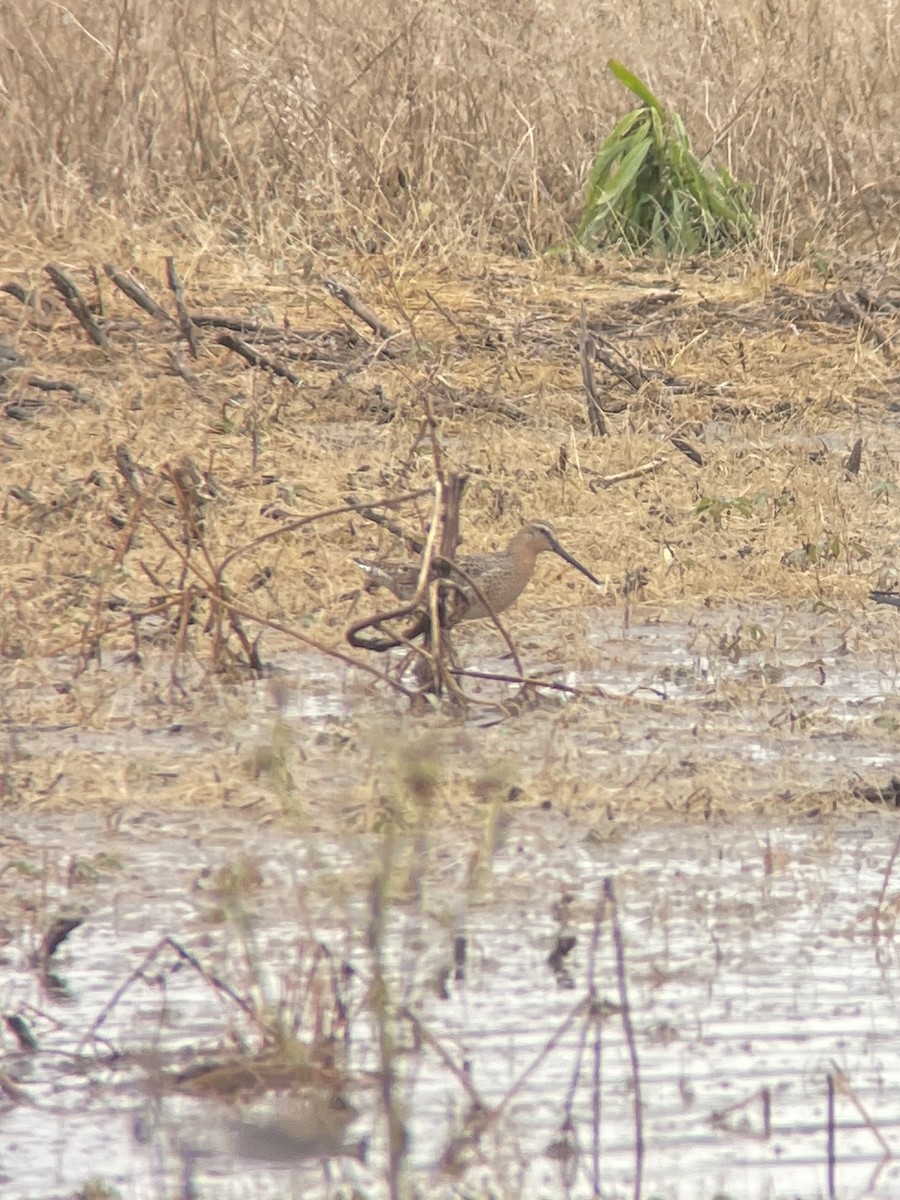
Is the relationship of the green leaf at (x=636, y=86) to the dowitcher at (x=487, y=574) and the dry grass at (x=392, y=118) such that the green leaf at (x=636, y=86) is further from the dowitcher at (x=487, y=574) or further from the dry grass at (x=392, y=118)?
the dowitcher at (x=487, y=574)

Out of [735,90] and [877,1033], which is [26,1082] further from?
[735,90]

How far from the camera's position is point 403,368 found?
9.60 m

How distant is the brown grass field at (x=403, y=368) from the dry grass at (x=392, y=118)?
22 millimetres

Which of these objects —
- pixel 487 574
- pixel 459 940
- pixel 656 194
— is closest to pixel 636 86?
pixel 656 194

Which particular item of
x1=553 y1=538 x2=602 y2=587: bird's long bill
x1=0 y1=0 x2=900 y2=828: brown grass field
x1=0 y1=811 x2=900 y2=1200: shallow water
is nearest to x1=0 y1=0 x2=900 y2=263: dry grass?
x1=0 y1=0 x2=900 y2=828: brown grass field

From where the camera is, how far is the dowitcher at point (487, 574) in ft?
19.5

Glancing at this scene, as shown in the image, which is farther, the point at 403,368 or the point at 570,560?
the point at 403,368

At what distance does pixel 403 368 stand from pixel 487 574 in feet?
11.2

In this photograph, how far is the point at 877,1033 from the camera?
3.98 meters

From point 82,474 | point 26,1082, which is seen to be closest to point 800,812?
point 26,1082

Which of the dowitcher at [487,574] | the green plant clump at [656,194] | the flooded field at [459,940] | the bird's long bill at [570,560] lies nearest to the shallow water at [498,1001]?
the flooded field at [459,940]

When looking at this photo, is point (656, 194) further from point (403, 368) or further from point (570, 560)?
point (570, 560)

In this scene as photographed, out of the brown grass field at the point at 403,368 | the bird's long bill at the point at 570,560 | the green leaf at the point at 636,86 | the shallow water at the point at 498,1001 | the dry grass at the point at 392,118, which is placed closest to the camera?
the shallow water at the point at 498,1001

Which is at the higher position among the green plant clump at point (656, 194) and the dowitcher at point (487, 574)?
the green plant clump at point (656, 194)
